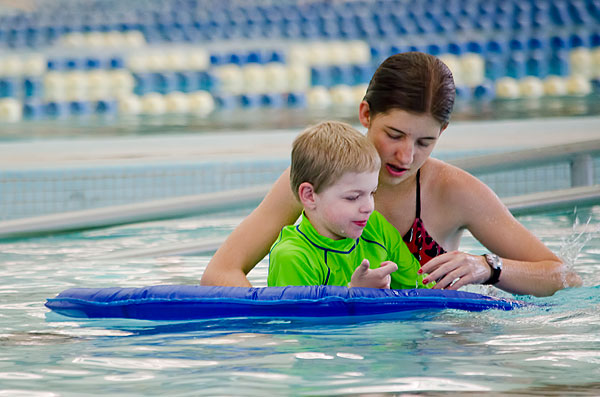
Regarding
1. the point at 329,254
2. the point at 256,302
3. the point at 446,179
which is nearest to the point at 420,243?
the point at 446,179

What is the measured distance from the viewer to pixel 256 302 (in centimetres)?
226

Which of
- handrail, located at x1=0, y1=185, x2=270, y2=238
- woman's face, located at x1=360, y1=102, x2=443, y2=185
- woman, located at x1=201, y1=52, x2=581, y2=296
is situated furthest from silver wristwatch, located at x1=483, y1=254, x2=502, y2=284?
handrail, located at x1=0, y1=185, x2=270, y2=238

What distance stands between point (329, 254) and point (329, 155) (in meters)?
0.28

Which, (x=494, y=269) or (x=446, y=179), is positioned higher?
(x=446, y=179)

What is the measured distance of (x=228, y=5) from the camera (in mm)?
17078

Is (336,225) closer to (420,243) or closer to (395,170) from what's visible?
(395,170)

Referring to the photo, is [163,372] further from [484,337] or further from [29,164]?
[29,164]

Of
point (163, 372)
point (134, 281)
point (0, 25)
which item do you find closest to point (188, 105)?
point (0, 25)

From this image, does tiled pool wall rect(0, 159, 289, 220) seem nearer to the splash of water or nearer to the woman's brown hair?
the splash of water

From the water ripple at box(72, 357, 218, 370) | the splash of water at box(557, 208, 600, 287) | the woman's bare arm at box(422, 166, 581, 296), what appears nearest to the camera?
the water ripple at box(72, 357, 218, 370)

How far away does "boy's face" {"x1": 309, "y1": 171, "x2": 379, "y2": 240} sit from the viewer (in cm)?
222

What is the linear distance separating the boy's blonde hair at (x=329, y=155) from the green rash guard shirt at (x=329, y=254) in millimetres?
140

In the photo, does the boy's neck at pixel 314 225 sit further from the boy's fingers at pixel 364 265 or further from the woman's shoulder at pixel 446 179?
the woman's shoulder at pixel 446 179

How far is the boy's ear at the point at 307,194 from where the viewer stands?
2289mm
